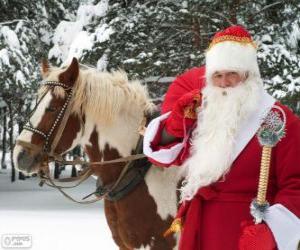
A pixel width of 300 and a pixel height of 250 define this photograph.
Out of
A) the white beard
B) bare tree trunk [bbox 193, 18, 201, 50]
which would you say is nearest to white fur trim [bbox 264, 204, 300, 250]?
the white beard

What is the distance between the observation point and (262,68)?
10430 millimetres

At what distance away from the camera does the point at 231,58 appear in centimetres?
270

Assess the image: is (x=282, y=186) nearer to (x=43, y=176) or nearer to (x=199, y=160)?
(x=199, y=160)

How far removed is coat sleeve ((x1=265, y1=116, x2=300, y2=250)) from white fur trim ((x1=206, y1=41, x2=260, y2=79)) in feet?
1.31

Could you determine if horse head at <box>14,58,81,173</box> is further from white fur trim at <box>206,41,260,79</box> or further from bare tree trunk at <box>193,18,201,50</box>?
bare tree trunk at <box>193,18,201,50</box>

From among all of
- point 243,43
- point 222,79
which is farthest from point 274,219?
point 243,43

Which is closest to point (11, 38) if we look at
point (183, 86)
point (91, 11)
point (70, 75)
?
point (91, 11)

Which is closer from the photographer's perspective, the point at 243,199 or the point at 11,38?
the point at 243,199

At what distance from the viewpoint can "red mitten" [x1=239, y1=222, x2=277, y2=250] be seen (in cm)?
242

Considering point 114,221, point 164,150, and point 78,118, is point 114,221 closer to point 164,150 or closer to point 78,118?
point 78,118

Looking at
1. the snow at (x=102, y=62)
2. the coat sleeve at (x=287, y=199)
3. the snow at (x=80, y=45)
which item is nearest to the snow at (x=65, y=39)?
the snow at (x=80, y=45)

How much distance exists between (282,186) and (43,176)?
2296 millimetres

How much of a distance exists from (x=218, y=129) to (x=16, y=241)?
6.75 meters

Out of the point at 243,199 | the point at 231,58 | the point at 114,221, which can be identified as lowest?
the point at 114,221
